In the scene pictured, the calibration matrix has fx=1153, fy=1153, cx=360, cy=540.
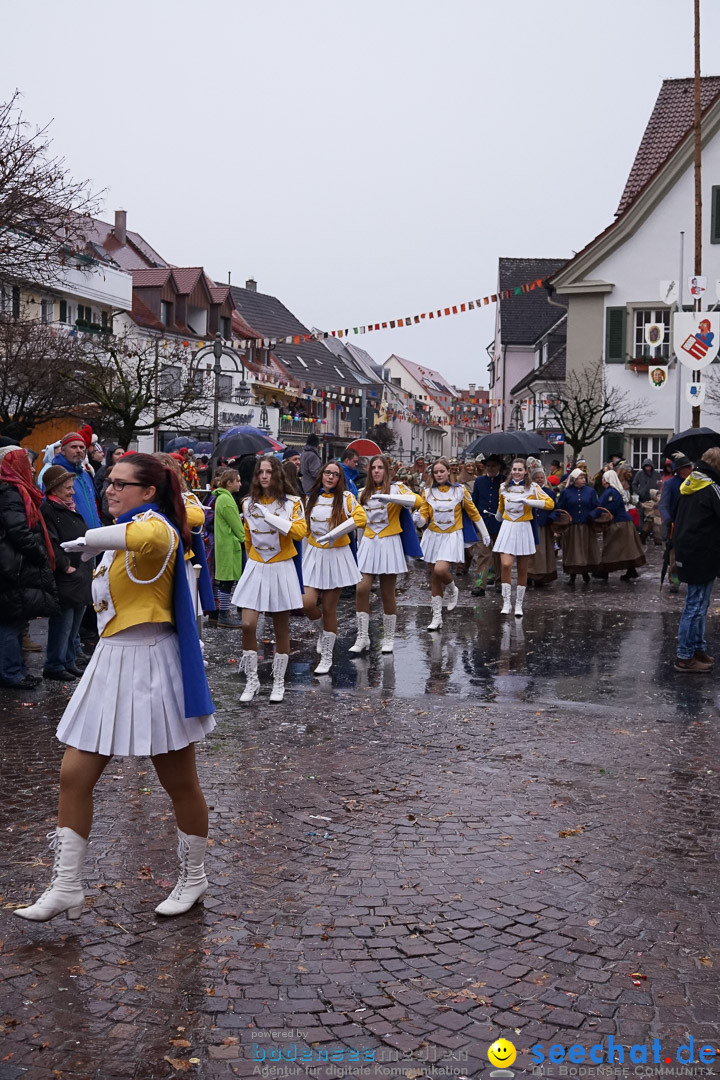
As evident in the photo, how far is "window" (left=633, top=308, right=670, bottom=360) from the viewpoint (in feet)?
108

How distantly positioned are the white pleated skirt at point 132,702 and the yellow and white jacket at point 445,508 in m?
9.43

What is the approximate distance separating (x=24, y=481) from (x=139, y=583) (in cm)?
522

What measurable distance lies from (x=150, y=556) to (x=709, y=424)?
30.6 metres

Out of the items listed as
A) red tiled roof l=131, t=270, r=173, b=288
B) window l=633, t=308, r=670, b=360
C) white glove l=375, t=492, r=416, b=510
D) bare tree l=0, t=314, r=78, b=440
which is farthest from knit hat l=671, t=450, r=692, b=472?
red tiled roof l=131, t=270, r=173, b=288

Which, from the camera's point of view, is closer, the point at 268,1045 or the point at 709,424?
the point at 268,1045

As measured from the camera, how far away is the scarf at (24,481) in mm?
9461

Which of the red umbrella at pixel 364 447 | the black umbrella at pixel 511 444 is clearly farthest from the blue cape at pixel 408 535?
the black umbrella at pixel 511 444

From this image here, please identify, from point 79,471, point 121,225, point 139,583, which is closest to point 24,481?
point 79,471

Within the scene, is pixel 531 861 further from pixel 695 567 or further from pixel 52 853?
pixel 695 567

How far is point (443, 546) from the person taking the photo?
13984 mm

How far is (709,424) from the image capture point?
3316cm

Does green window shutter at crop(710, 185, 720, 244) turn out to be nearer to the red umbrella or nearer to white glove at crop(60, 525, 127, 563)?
the red umbrella

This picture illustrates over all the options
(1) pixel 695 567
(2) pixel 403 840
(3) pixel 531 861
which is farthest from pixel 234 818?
(1) pixel 695 567

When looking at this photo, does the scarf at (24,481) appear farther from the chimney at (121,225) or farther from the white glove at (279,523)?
the chimney at (121,225)
